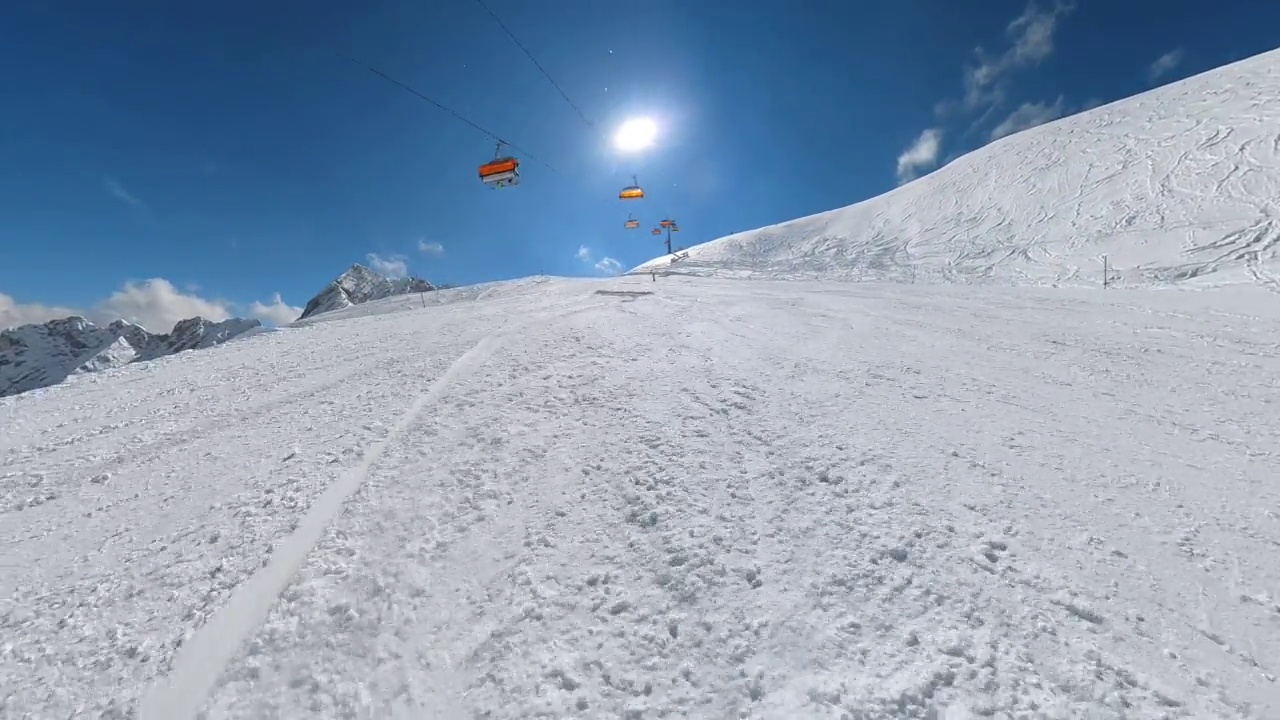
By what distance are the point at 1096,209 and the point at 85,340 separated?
261 meters

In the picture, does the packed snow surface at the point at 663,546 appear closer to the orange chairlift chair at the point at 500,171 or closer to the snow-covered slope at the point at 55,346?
the orange chairlift chair at the point at 500,171

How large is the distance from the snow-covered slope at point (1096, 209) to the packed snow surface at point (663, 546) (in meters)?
17.3

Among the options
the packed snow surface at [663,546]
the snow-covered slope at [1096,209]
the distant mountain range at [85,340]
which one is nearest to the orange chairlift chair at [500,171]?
the packed snow surface at [663,546]

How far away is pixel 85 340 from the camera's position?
176750 mm

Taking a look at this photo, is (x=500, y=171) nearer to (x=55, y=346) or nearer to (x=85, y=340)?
(x=85, y=340)

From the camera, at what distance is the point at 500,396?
305 inches

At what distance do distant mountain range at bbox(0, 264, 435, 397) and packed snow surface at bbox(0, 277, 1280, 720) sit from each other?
127219 millimetres

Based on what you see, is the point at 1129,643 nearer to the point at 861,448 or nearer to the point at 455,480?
the point at 861,448

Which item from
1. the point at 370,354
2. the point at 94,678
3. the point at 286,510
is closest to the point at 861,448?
the point at 286,510

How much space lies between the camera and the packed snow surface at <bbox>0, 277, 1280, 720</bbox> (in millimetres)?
3152

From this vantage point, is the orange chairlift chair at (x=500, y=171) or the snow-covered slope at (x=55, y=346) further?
the snow-covered slope at (x=55, y=346)

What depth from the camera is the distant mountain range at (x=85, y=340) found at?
131125mm

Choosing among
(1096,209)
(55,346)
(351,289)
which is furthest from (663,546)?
(55,346)

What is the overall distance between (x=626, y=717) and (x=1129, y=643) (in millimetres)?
3130
